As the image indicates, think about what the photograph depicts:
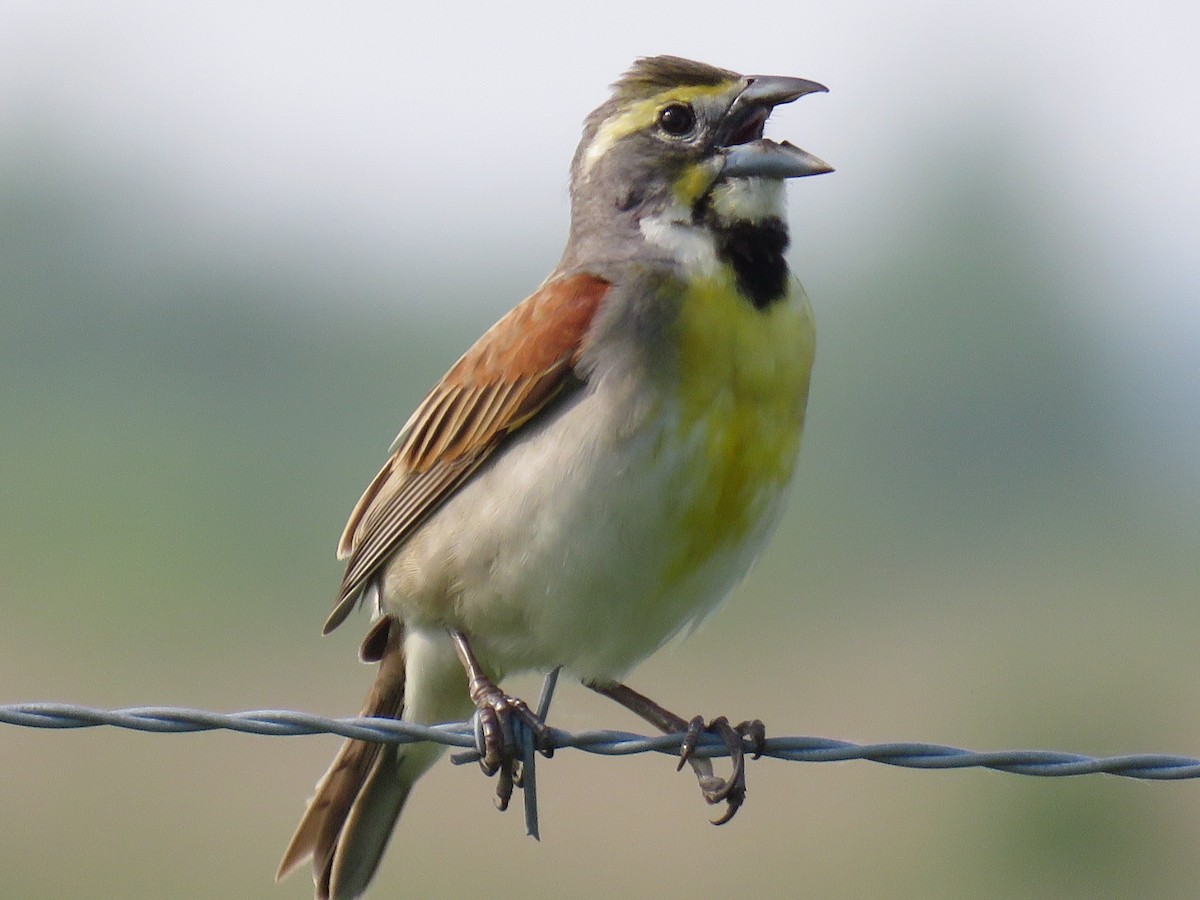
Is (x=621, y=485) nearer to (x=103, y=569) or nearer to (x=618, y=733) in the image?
(x=618, y=733)

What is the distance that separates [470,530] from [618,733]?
134 centimetres

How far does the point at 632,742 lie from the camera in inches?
201

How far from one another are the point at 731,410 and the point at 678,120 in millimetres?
1170

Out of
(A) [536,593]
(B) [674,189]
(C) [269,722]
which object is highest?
(B) [674,189]

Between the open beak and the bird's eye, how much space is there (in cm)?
12

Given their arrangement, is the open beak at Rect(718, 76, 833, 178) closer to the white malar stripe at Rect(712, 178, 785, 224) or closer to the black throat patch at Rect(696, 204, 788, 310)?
the white malar stripe at Rect(712, 178, 785, 224)

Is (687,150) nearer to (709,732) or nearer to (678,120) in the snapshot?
(678,120)

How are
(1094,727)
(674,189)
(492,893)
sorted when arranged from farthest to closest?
(1094,727) → (492,893) → (674,189)

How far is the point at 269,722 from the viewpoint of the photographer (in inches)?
198

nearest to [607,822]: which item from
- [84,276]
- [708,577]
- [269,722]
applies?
[708,577]

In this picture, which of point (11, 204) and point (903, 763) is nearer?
point (903, 763)

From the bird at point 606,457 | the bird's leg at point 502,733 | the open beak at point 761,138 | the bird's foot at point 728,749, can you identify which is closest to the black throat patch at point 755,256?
the bird at point 606,457

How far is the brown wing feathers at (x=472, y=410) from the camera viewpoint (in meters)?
6.28

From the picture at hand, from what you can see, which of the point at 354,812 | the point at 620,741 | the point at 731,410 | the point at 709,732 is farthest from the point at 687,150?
the point at 354,812
